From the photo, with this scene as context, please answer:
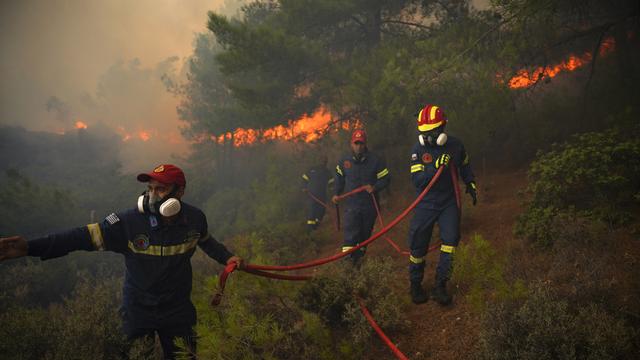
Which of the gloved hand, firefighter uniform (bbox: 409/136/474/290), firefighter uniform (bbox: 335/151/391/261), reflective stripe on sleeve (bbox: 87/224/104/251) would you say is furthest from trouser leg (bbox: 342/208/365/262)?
reflective stripe on sleeve (bbox: 87/224/104/251)

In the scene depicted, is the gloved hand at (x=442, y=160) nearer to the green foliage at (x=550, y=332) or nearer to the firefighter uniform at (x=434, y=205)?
the firefighter uniform at (x=434, y=205)

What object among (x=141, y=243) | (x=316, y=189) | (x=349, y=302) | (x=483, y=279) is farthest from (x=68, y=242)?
(x=316, y=189)

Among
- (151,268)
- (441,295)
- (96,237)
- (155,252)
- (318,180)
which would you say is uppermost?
(96,237)

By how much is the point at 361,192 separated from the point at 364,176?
31cm

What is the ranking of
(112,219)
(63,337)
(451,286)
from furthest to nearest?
1. (451,286)
2. (63,337)
3. (112,219)

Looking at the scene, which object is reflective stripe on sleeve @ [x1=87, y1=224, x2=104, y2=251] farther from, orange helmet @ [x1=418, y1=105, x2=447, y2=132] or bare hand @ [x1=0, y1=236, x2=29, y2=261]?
orange helmet @ [x1=418, y1=105, x2=447, y2=132]

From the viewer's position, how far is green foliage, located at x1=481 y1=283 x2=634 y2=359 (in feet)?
8.73

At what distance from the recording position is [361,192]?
6.30 m

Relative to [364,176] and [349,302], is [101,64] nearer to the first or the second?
[364,176]

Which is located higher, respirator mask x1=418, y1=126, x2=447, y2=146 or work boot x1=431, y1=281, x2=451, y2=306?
respirator mask x1=418, y1=126, x2=447, y2=146

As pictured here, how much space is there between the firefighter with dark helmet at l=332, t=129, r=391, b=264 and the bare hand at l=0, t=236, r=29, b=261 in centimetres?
450

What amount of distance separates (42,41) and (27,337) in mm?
96875

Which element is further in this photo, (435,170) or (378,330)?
(435,170)

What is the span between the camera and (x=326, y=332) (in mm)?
3566
